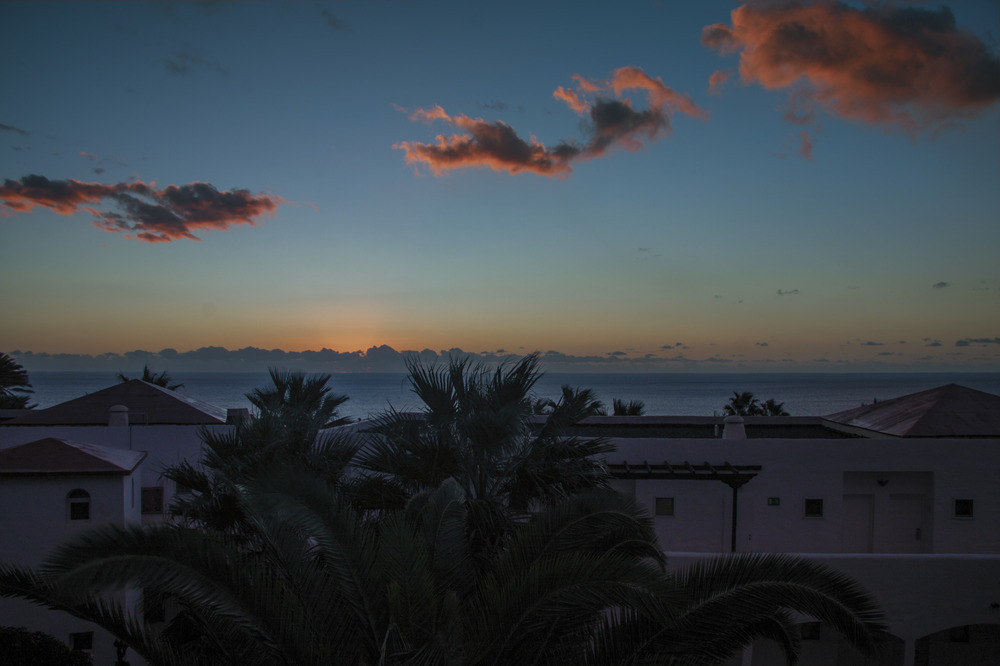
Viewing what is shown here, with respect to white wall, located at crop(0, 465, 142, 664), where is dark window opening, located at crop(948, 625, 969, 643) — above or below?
below

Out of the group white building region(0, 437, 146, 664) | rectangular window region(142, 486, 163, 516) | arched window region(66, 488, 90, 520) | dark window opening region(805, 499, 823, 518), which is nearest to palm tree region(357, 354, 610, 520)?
white building region(0, 437, 146, 664)

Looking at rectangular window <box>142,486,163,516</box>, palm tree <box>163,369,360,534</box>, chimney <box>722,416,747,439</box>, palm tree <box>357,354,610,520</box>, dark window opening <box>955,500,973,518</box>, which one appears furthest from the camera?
rectangular window <box>142,486,163,516</box>

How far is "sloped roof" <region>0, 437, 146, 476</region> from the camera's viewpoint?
34.4 ft

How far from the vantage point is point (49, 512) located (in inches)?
416

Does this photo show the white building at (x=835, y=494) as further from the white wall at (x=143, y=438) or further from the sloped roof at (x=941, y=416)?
the white wall at (x=143, y=438)

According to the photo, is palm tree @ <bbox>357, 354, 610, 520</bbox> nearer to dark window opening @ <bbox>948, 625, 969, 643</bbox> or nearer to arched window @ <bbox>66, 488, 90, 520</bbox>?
arched window @ <bbox>66, 488, 90, 520</bbox>

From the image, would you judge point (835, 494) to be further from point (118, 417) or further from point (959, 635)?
point (118, 417)

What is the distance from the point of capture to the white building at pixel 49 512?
10453mm

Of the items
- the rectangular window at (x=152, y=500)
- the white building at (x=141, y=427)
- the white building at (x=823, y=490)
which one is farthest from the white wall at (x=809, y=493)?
the rectangular window at (x=152, y=500)

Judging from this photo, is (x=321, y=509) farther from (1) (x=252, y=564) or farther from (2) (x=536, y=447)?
(2) (x=536, y=447)

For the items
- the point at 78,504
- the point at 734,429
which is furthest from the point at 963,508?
the point at 78,504

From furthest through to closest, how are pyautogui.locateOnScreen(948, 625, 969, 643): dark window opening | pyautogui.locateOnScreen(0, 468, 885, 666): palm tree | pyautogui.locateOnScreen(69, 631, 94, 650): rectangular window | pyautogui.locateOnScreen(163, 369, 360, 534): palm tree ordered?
1. pyautogui.locateOnScreen(948, 625, 969, 643): dark window opening
2. pyautogui.locateOnScreen(69, 631, 94, 650): rectangular window
3. pyautogui.locateOnScreen(163, 369, 360, 534): palm tree
4. pyautogui.locateOnScreen(0, 468, 885, 666): palm tree

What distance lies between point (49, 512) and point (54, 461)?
895 mm

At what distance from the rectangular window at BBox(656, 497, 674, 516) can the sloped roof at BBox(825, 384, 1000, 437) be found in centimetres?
556
